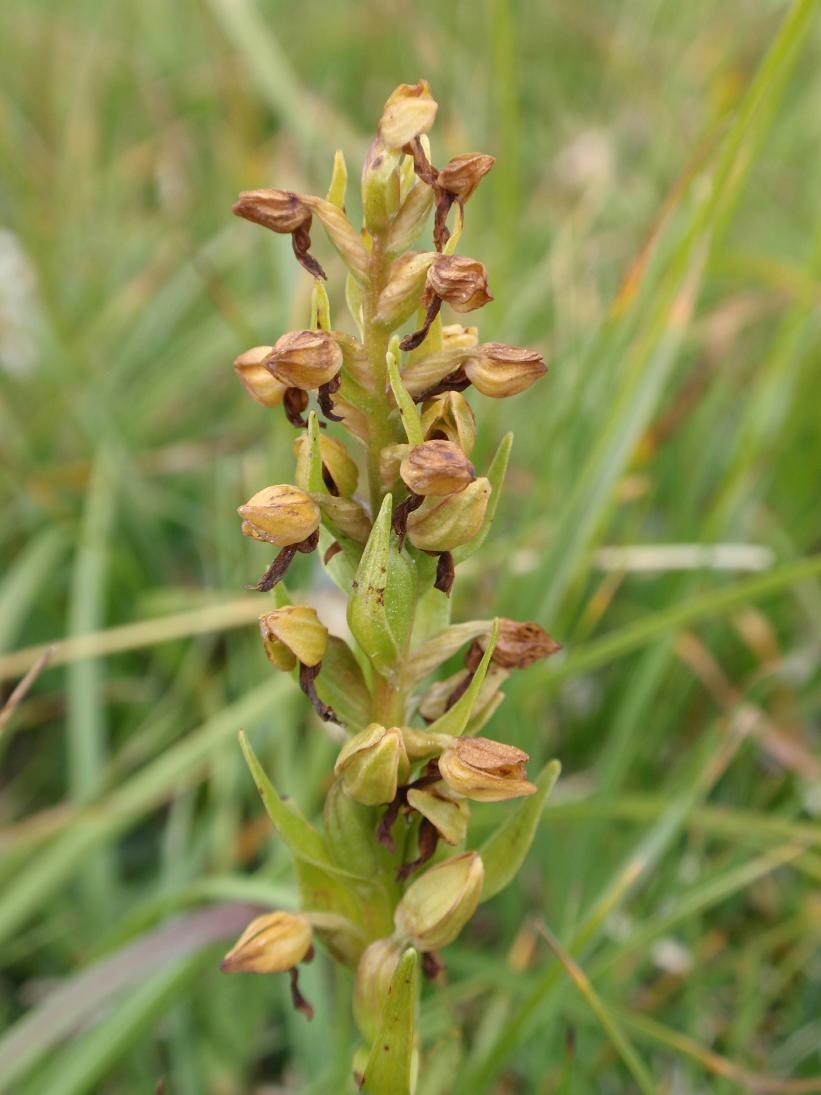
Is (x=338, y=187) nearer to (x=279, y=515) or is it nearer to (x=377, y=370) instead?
(x=377, y=370)

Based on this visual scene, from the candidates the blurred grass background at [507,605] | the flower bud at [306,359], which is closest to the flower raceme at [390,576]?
the flower bud at [306,359]

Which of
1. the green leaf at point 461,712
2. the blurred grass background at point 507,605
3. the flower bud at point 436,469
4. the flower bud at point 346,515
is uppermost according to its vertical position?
the flower bud at point 436,469

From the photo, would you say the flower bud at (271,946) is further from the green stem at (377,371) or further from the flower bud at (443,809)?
the green stem at (377,371)

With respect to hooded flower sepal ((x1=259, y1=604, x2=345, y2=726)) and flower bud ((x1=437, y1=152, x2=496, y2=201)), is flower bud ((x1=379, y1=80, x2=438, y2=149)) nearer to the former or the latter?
flower bud ((x1=437, y1=152, x2=496, y2=201))

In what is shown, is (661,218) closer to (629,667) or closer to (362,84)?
(629,667)

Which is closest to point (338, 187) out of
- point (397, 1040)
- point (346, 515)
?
point (346, 515)

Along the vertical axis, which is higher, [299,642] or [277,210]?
[277,210]
